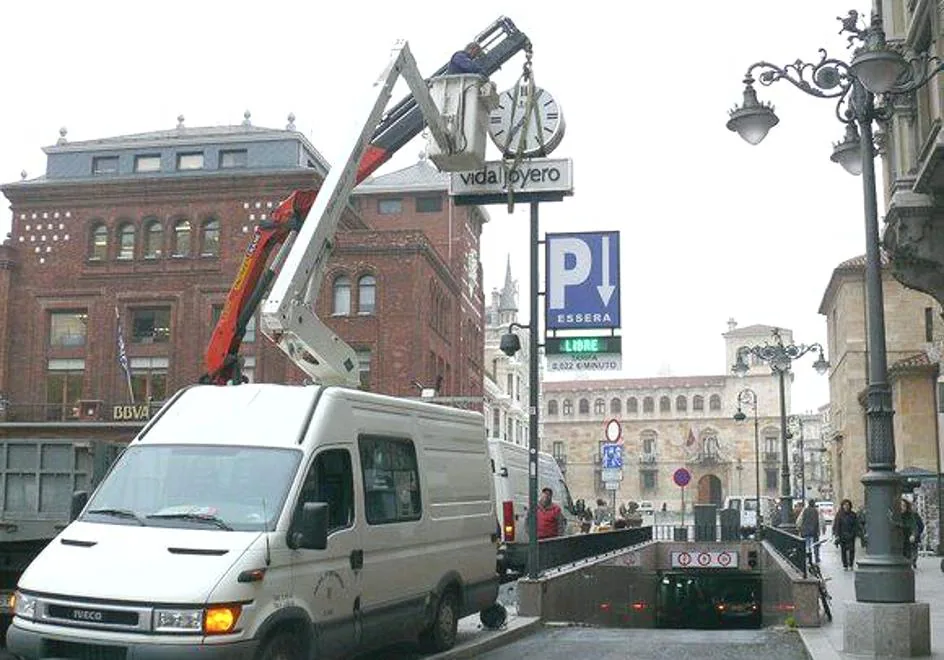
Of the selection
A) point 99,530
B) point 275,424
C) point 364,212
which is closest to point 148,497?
point 99,530

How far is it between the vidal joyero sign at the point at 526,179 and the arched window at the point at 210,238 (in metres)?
37.3

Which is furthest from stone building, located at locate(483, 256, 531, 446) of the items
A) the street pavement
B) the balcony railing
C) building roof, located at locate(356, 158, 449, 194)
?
the street pavement

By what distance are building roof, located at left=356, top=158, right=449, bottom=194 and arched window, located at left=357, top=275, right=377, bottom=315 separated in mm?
14153

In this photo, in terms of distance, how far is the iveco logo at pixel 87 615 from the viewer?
7887 mm

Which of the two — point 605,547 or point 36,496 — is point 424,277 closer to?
point 605,547

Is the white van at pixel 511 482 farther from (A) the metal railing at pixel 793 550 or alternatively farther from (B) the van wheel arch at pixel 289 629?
(B) the van wheel arch at pixel 289 629

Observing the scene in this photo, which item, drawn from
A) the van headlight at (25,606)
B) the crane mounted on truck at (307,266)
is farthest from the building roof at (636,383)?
the van headlight at (25,606)

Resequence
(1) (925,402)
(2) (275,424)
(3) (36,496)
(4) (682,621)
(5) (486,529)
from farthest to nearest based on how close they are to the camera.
Result: (1) (925,402)
(4) (682,621)
(3) (36,496)
(5) (486,529)
(2) (275,424)

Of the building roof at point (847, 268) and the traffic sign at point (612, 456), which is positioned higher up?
the building roof at point (847, 268)

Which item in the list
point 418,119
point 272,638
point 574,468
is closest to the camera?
point 272,638

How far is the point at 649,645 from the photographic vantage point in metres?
13.6

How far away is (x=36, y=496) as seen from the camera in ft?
49.3

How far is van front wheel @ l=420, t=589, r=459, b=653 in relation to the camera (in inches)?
461

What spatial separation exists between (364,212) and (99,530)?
5766 centimetres
